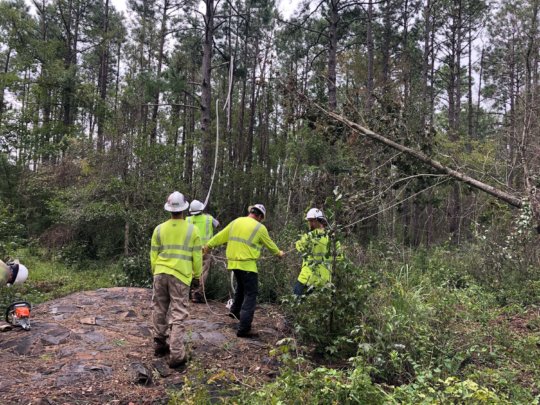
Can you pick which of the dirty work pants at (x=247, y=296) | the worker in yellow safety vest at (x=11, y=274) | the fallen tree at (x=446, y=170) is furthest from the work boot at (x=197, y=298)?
the fallen tree at (x=446, y=170)

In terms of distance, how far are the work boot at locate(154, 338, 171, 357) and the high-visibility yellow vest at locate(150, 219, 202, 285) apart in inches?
28.9

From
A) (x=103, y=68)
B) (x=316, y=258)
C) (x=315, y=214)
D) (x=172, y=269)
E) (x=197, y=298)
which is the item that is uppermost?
(x=103, y=68)

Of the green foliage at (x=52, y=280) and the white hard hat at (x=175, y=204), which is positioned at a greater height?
→ the white hard hat at (x=175, y=204)

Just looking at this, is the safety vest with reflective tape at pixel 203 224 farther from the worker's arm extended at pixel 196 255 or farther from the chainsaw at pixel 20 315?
the chainsaw at pixel 20 315

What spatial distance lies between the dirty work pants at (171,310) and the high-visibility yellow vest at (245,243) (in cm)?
97

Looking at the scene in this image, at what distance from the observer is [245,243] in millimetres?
5863

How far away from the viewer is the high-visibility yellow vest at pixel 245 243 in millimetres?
5855

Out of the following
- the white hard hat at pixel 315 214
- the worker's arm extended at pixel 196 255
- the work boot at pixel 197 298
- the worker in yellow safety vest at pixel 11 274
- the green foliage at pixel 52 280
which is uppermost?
the white hard hat at pixel 315 214

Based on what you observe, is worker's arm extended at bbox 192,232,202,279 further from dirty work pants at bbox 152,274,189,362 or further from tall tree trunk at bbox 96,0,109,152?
tall tree trunk at bbox 96,0,109,152

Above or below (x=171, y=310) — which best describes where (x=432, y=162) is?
above

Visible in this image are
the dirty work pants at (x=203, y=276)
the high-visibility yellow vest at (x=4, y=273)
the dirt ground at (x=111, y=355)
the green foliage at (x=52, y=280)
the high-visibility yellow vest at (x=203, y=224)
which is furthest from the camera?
the green foliage at (x=52, y=280)

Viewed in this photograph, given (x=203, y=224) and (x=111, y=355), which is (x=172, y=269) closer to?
(x=111, y=355)

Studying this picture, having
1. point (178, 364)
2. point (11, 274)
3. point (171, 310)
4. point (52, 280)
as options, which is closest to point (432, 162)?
point (171, 310)

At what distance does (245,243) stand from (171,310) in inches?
54.4
